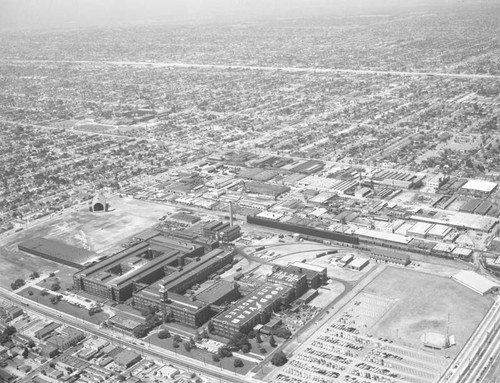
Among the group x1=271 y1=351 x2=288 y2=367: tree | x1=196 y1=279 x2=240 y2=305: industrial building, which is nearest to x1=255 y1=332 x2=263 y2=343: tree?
x1=271 y1=351 x2=288 y2=367: tree

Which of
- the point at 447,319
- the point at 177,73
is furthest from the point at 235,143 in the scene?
the point at 177,73

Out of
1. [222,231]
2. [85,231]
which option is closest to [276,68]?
[85,231]

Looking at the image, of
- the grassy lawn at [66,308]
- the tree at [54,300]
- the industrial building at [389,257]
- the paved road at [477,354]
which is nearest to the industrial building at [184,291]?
the grassy lawn at [66,308]

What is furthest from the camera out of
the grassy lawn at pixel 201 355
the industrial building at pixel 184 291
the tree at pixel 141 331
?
the industrial building at pixel 184 291

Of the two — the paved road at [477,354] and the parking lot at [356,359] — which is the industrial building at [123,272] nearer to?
the parking lot at [356,359]

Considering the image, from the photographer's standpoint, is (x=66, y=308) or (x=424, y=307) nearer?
(x=424, y=307)

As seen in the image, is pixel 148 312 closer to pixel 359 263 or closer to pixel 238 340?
pixel 238 340

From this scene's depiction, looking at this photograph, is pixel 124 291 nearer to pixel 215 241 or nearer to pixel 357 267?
pixel 215 241
